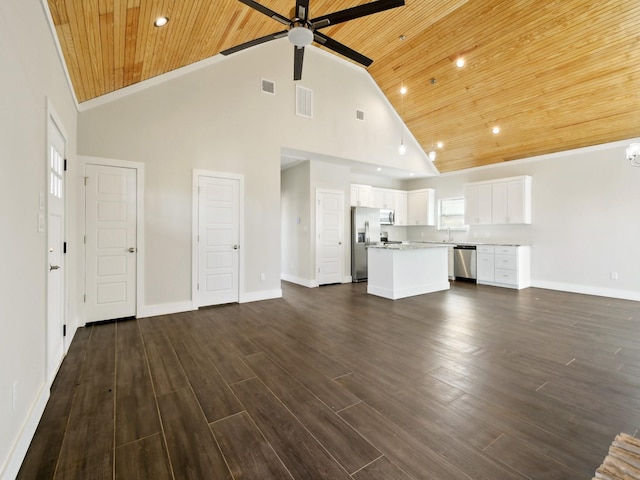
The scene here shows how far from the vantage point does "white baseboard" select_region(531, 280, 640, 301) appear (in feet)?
18.1

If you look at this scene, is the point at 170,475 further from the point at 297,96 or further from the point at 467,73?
the point at 467,73

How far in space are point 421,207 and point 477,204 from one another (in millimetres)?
1659

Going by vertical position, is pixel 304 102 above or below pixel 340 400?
above

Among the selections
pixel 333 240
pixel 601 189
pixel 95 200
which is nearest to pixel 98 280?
pixel 95 200

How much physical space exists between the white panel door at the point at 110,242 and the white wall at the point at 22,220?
1.83 m

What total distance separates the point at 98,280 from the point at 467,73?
23.2ft

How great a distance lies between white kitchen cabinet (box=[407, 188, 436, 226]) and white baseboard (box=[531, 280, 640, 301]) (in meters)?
3.08

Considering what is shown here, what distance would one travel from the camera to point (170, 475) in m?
1.54

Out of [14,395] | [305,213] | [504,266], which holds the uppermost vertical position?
[305,213]

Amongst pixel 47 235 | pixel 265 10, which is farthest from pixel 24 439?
pixel 265 10

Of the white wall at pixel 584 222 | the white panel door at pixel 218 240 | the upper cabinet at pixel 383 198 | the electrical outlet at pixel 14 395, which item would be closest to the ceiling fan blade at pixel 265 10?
the white panel door at pixel 218 240

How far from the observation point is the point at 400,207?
9070 mm

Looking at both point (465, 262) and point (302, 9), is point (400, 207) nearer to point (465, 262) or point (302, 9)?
point (465, 262)

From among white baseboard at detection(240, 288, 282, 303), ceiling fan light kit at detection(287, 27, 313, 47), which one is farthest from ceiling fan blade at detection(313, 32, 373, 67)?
white baseboard at detection(240, 288, 282, 303)
